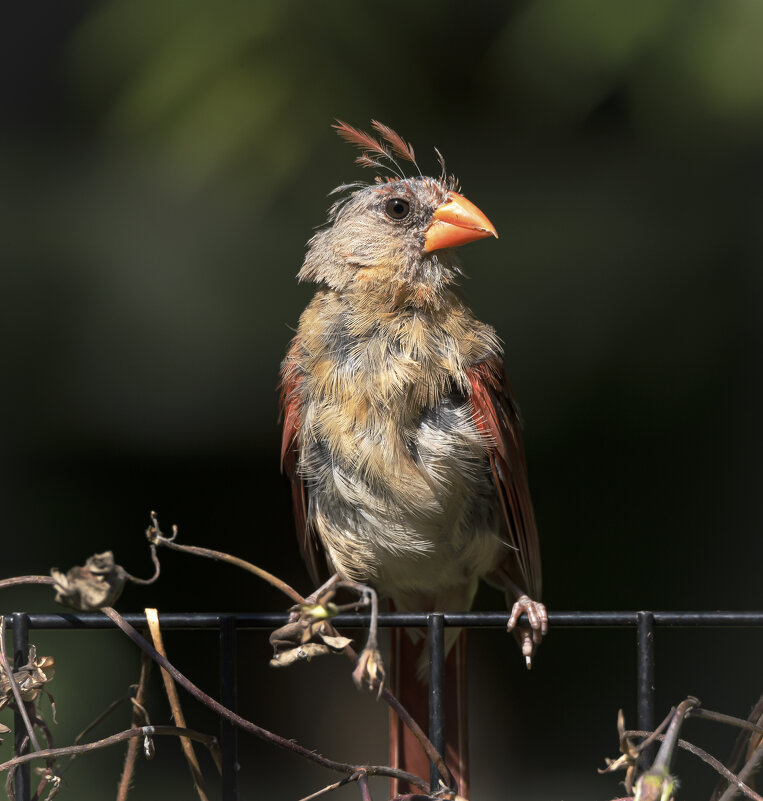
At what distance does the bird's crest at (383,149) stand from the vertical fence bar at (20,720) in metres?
0.99

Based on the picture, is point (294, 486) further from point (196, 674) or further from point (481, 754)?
point (481, 754)

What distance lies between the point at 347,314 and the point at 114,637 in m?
0.82

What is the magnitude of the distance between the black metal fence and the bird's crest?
0.95m

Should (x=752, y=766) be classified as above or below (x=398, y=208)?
below

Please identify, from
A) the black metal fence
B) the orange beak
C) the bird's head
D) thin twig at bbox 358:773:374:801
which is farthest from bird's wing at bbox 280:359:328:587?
thin twig at bbox 358:773:374:801

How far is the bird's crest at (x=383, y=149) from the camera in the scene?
1.65m

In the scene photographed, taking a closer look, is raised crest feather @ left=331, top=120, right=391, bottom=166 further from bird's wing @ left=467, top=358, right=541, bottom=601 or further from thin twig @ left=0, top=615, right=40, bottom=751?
thin twig @ left=0, top=615, right=40, bottom=751

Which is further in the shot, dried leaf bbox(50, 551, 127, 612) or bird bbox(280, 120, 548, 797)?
bird bbox(280, 120, 548, 797)

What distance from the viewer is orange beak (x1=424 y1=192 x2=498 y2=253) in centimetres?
161

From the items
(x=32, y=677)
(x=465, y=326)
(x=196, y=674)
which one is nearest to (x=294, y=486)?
(x=465, y=326)

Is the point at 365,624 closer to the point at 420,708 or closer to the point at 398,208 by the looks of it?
the point at 420,708

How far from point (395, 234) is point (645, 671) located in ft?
3.33

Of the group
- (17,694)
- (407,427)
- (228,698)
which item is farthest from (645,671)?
(407,427)

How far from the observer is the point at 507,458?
152 cm
